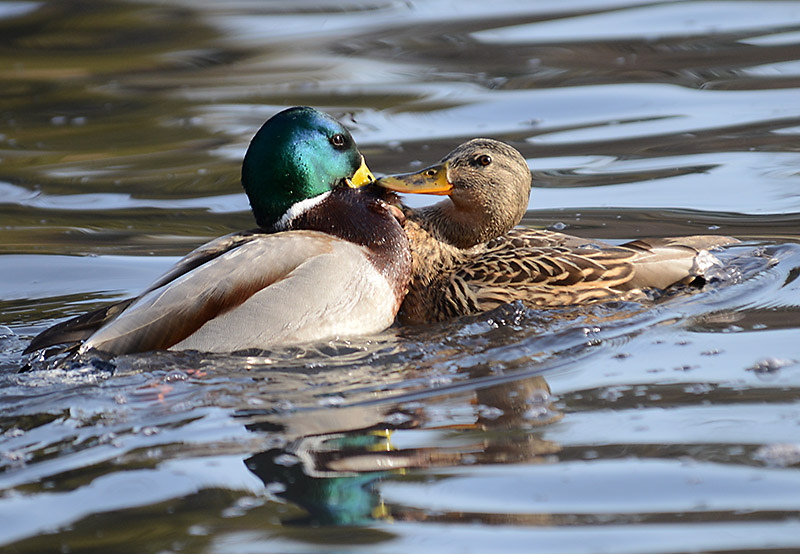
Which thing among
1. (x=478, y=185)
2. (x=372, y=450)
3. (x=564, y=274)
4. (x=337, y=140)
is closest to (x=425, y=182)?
(x=478, y=185)

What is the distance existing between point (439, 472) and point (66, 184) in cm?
648

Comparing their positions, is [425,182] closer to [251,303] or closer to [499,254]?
[499,254]

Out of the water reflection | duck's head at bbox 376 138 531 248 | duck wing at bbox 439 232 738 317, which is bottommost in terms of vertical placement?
the water reflection

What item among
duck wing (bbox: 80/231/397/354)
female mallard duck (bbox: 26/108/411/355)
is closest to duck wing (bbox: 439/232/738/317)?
female mallard duck (bbox: 26/108/411/355)

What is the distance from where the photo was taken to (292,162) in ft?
21.3

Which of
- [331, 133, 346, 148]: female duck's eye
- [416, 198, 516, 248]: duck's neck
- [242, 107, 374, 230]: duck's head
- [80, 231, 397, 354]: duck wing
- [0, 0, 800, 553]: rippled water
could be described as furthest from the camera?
[416, 198, 516, 248]: duck's neck

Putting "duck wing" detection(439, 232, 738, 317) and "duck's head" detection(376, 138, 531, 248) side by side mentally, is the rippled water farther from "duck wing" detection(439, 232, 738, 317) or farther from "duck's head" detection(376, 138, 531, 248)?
"duck's head" detection(376, 138, 531, 248)

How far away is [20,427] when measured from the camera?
4918mm

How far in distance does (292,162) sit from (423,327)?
1.13 metres

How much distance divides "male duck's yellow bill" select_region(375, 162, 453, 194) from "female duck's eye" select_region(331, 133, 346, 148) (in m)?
0.29

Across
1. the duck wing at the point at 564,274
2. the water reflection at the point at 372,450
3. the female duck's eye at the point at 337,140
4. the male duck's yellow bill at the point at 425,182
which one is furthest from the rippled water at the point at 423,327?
the female duck's eye at the point at 337,140

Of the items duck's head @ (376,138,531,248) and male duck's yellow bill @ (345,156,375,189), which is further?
male duck's yellow bill @ (345,156,375,189)

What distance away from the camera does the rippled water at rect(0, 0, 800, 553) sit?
4.01 m

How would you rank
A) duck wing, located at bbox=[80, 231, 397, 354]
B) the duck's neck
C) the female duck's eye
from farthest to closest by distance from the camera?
the duck's neck → the female duck's eye → duck wing, located at bbox=[80, 231, 397, 354]
